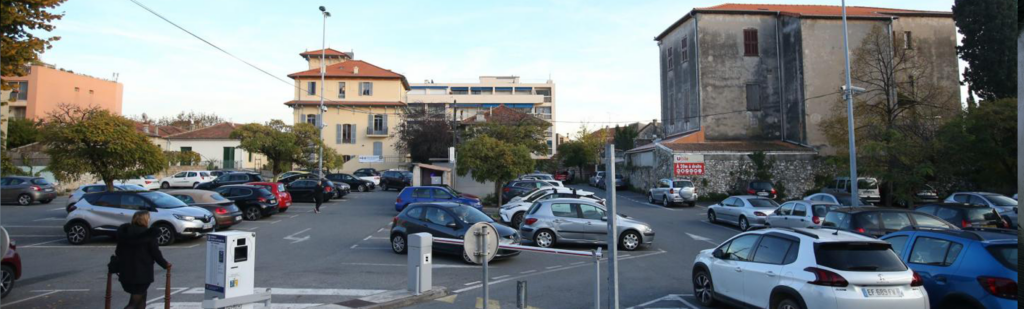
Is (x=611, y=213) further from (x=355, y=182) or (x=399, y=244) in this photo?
(x=355, y=182)

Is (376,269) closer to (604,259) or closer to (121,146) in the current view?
(604,259)

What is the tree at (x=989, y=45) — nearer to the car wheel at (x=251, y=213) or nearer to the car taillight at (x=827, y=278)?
the car taillight at (x=827, y=278)

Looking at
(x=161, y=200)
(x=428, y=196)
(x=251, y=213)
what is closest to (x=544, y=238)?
(x=428, y=196)

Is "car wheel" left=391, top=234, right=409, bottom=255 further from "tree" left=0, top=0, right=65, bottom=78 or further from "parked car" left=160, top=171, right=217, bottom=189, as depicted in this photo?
"parked car" left=160, top=171, right=217, bottom=189

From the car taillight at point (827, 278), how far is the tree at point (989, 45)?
34883 millimetres

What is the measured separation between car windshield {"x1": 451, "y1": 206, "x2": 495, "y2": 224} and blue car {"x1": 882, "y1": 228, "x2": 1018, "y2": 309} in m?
8.61

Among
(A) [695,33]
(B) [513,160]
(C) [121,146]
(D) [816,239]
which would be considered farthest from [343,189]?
(D) [816,239]

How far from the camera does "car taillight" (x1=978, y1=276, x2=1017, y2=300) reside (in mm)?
6130

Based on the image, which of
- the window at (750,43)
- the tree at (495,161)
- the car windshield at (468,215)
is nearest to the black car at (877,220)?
the car windshield at (468,215)

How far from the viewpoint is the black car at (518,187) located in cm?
2956

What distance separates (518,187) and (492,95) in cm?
5896

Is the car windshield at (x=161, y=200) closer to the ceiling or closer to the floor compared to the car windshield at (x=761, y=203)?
closer to the ceiling

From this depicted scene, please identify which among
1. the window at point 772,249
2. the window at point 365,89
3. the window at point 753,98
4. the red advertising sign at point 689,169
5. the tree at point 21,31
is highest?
the window at point 365,89

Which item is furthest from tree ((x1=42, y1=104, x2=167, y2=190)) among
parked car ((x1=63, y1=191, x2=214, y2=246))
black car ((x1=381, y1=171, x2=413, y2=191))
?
black car ((x1=381, y1=171, x2=413, y2=191))
